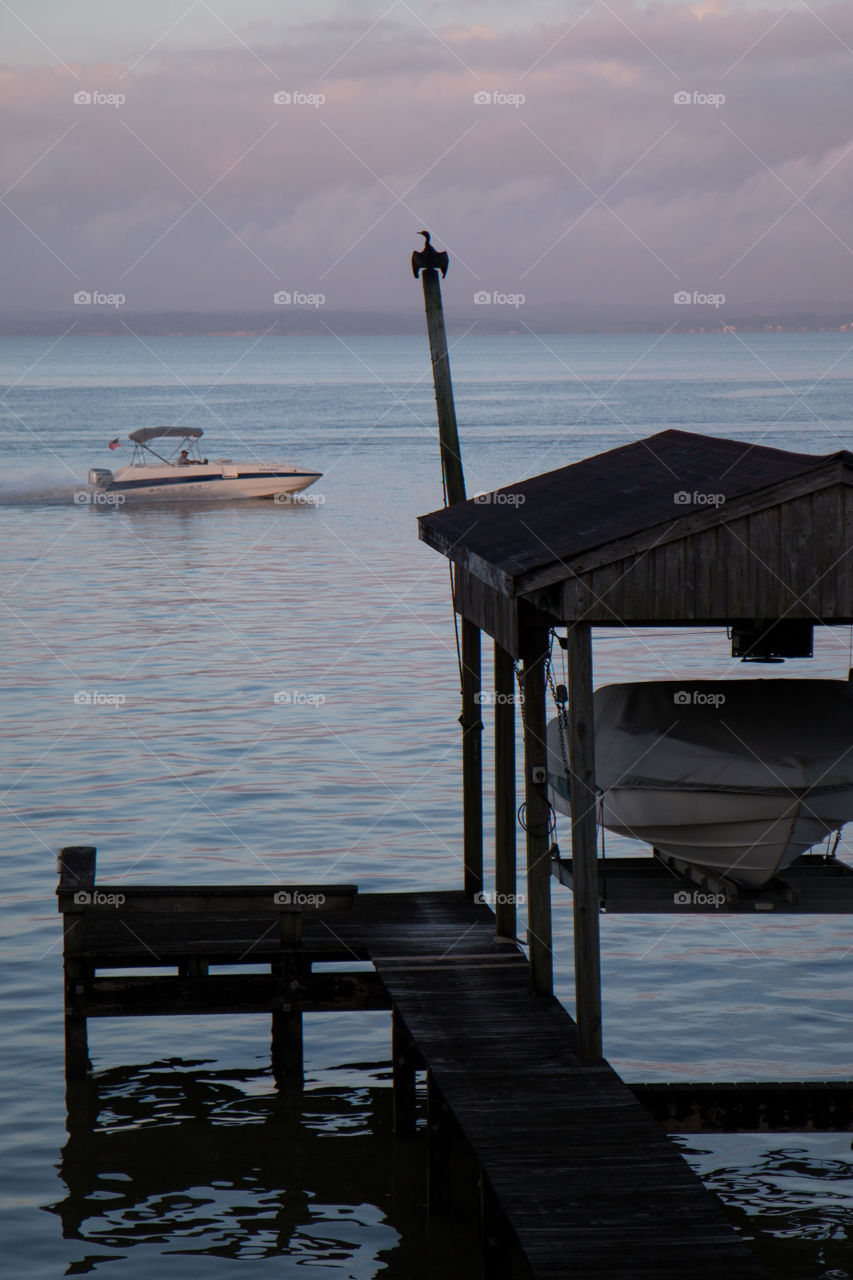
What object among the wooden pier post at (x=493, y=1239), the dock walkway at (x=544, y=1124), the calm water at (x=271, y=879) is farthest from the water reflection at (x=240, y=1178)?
the wooden pier post at (x=493, y=1239)

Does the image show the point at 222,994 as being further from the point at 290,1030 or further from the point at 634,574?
the point at 634,574

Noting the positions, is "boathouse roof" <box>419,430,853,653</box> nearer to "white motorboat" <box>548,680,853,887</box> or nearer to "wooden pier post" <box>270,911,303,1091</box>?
"white motorboat" <box>548,680,853,887</box>

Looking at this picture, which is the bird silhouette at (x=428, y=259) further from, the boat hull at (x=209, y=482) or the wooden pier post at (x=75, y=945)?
the boat hull at (x=209, y=482)

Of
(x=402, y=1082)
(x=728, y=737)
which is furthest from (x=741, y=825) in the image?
(x=402, y=1082)

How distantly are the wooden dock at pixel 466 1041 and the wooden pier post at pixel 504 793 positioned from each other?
295mm

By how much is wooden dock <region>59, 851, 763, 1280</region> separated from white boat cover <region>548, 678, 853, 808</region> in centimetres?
167

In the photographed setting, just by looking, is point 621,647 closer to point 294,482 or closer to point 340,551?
point 340,551

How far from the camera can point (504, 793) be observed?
1223cm

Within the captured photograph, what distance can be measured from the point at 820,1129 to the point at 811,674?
18181 mm

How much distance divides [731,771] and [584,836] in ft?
5.35

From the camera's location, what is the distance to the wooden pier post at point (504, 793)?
12242mm

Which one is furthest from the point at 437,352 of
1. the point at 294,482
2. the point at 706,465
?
the point at 294,482

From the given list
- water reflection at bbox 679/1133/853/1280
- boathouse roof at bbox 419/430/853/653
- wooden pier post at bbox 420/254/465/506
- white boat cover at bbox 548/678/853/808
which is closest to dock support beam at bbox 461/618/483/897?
wooden pier post at bbox 420/254/465/506

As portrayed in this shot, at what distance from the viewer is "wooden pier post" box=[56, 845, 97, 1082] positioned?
1218 cm
